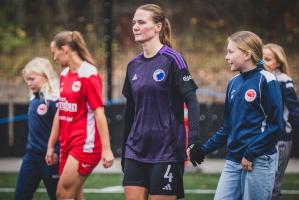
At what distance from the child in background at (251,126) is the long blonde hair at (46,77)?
2092mm

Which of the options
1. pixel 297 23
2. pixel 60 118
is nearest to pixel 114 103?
pixel 60 118

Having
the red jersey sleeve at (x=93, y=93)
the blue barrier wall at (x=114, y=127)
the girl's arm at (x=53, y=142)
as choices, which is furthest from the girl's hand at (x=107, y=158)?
the blue barrier wall at (x=114, y=127)

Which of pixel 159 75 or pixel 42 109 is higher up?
pixel 159 75

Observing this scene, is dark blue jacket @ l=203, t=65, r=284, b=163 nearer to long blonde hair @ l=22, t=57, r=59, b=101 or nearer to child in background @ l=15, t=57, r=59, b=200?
child in background @ l=15, t=57, r=59, b=200

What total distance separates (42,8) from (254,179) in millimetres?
21873

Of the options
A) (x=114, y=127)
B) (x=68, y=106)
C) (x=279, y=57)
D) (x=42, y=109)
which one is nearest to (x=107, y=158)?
(x=68, y=106)

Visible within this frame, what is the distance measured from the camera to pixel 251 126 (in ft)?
18.3

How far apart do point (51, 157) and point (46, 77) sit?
3.37 ft

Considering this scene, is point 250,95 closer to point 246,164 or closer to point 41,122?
point 246,164

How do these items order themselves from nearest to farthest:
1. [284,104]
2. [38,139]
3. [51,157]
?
[51,157] < [38,139] < [284,104]

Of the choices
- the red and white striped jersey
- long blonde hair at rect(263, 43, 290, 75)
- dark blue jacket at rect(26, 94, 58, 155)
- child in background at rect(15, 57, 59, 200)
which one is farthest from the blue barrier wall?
the red and white striped jersey

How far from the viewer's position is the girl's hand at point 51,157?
6699mm

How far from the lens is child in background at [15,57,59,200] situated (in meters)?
6.98

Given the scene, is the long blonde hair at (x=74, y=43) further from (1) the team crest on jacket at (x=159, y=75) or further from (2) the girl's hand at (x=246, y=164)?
(2) the girl's hand at (x=246, y=164)
